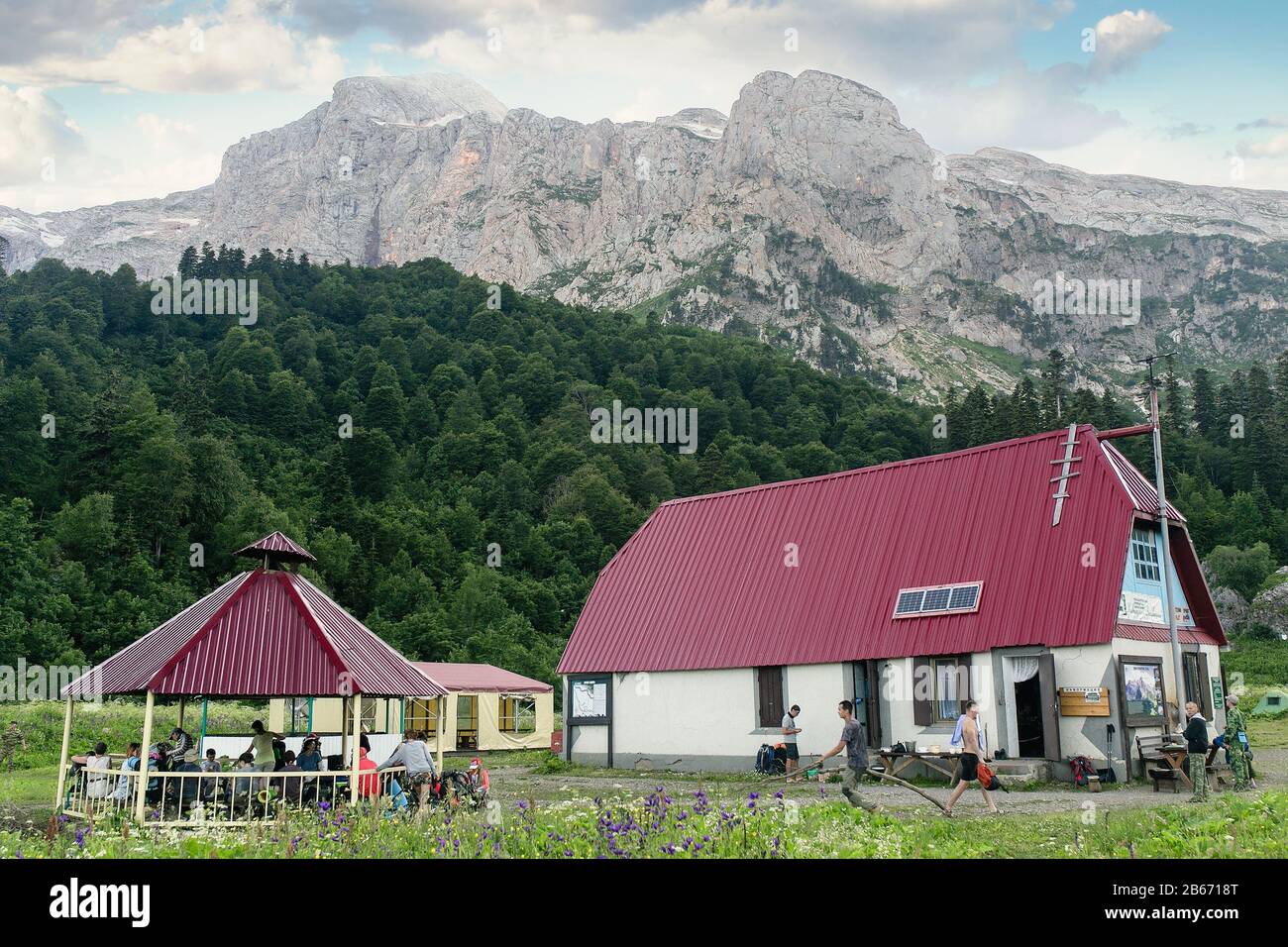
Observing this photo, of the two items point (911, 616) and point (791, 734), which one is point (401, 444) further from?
point (911, 616)

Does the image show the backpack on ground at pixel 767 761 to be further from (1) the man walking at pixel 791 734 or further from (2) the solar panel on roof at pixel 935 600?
(2) the solar panel on roof at pixel 935 600

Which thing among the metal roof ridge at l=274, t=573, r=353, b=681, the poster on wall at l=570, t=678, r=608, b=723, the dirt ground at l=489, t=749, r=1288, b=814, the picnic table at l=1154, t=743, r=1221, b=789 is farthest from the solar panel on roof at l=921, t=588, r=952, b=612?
the metal roof ridge at l=274, t=573, r=353, b=681

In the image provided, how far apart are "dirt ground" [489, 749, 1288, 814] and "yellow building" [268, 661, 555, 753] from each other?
36.0ft

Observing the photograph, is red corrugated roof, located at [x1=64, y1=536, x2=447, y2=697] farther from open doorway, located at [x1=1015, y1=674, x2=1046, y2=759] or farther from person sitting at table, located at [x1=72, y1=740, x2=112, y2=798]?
open doorway, located at [x1=1015, y1=674, x2=1046, y2=759]

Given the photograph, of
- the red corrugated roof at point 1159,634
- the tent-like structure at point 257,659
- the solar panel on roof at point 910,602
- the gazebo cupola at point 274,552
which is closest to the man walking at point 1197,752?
the red corrugated roof at point 1159,634

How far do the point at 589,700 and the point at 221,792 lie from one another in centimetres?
1636

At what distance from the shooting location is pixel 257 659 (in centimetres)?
1789

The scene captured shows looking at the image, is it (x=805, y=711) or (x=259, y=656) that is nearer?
(x=259, y=656)

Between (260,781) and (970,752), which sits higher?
(970,752)

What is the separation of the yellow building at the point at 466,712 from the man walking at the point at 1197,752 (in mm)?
25542

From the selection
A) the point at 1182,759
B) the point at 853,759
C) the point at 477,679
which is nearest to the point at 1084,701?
the point at 1182,759
